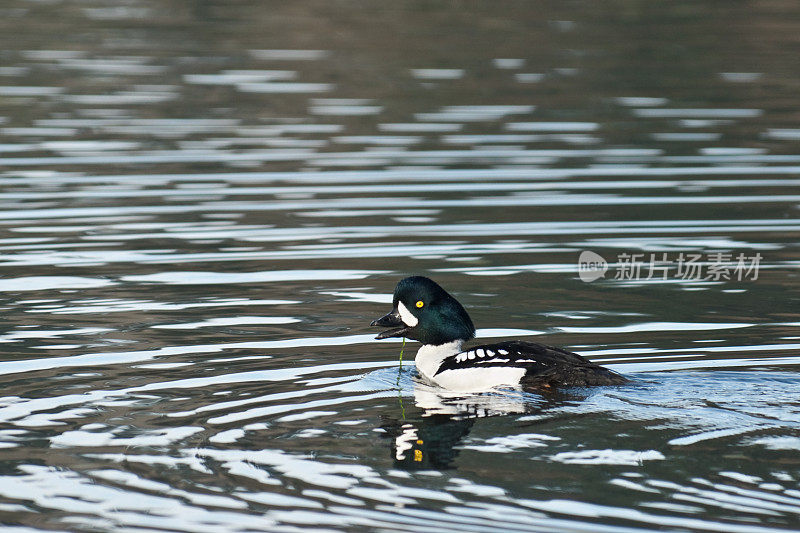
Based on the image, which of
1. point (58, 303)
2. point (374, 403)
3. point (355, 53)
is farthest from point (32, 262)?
point (355, 53)

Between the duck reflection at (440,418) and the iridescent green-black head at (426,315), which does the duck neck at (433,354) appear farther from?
the duck reflection at (440,418)

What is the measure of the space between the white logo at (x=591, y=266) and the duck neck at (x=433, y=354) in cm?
284

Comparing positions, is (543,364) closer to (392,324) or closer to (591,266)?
(392,324)

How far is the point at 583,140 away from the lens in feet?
64.3

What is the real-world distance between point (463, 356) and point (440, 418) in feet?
3.23

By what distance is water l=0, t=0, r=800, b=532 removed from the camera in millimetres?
7246

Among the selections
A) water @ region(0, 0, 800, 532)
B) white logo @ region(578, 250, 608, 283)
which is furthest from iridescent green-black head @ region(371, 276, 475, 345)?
white logo @ region(578, 250, 608, 283)

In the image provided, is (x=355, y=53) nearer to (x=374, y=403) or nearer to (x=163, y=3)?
(x=163, y=3)

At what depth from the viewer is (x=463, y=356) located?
970cm

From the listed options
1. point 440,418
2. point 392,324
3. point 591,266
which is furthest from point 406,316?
point 591,266

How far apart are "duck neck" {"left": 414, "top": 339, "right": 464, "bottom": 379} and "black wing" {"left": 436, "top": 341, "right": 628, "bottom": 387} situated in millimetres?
441

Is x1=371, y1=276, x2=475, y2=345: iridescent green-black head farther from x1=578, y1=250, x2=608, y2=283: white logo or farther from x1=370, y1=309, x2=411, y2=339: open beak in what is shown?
x1=578, y1=250, x2=608, y2=283: white logo

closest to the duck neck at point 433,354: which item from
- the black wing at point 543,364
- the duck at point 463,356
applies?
the duck at point 463,356

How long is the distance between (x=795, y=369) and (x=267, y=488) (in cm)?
389
